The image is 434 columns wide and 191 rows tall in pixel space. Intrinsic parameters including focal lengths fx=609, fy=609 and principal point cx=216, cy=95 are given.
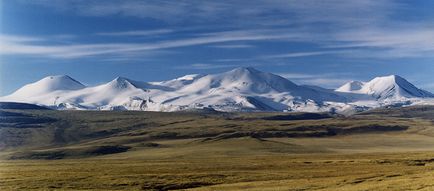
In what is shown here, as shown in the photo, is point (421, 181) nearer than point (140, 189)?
Yes

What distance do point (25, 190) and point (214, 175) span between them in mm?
33098

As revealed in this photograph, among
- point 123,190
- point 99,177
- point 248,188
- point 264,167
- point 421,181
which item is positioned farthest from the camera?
point 264,167

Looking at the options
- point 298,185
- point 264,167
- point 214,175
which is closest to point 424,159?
point 264,167

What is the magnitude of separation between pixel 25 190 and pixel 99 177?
18894 millimetres

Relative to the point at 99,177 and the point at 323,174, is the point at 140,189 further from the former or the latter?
the point at 323,174

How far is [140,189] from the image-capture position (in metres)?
85.5

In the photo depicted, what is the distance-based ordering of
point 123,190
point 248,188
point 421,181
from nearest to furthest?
point 421,181
point 248,188
point 123,190

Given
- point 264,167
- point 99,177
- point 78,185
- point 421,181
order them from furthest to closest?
point 264,167, point 99,177, point 78,185, point 421,181

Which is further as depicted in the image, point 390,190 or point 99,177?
point 99,177

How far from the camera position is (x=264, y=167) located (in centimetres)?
12619

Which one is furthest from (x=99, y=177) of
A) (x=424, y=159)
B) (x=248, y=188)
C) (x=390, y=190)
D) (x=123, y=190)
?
(x=424, y=159)

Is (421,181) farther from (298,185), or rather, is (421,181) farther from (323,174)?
(323,174)

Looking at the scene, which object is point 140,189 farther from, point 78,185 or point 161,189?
point 78,185

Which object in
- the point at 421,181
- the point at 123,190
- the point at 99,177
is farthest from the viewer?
the point at 99,177
